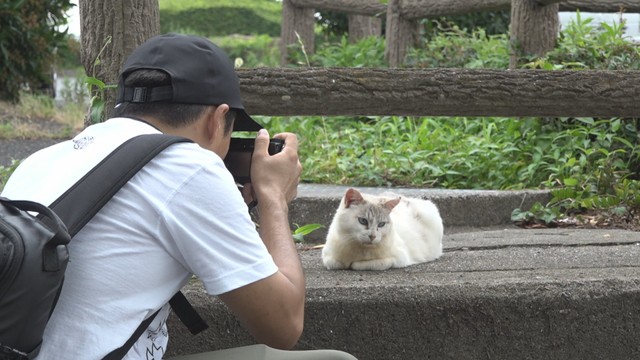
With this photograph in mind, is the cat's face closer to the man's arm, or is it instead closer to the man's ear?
the man's arm

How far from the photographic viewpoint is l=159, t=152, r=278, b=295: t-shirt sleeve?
2.10 meters

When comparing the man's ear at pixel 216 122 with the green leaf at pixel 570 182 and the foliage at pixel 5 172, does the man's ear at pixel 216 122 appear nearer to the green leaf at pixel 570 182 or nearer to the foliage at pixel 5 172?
the foliage at pixel 5 172

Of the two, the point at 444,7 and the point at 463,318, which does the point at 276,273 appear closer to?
the point at 463,318

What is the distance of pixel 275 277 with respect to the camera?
219 centimetres

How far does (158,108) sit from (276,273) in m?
0.51

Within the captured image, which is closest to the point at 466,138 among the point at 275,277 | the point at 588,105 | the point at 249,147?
the point at 588,105

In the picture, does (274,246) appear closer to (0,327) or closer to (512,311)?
(0,327)

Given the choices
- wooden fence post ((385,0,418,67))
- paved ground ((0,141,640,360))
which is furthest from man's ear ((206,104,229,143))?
wooden fence post ((385,0,418,67))

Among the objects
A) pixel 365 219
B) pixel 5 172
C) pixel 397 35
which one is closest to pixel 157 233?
pixel 365 219

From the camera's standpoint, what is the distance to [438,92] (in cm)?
439

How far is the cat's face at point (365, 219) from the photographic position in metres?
3.98

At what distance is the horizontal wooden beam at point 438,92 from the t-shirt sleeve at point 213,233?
6.56 ft

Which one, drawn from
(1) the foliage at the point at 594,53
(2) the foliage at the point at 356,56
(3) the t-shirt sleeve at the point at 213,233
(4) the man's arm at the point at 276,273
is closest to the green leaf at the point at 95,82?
(4) the man's arm at the point at 276,273

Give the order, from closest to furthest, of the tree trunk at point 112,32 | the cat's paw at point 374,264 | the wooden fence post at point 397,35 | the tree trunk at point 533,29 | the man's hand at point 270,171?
1. the man's hand at point 270,171
2. the tree trunk at point 112,32
3. the cat's paw at point 374,264
4. the tree trunk at point 533,29
5. the wooden fence post at point 397,35
